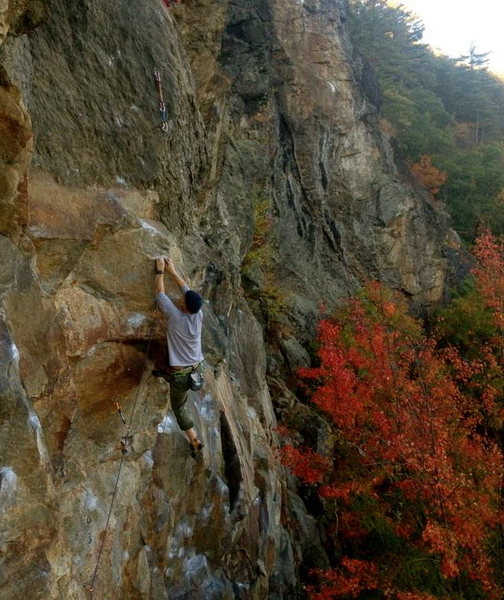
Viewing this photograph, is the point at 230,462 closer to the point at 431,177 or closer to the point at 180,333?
the point at 180,333

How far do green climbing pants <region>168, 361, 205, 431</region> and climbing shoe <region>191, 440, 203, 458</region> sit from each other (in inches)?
13.3

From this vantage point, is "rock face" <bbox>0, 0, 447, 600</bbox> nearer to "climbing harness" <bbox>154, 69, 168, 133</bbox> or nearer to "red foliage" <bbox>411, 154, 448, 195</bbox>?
"climbing harness" <bbox>154, 69, 168, 133</bbox>

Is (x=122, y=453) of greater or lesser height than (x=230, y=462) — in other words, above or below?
above

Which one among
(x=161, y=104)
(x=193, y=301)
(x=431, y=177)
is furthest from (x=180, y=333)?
(x=431, y=177)

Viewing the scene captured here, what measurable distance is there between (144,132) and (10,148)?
3.04 meters

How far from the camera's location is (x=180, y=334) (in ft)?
17.6

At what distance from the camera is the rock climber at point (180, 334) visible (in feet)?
17.4

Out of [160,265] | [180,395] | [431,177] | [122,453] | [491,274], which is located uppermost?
[431,177]

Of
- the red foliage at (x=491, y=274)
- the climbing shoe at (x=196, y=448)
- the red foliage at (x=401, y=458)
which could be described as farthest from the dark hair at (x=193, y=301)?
the red foliage at (x=491, y=274)

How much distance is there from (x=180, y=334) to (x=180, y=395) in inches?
35.5

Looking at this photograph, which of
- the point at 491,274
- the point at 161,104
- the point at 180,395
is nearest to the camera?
the point at 180,395

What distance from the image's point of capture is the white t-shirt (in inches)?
209

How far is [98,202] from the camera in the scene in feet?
18.0

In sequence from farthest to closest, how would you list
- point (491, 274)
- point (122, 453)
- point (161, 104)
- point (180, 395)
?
point (491, 274) → point (161, 104) → point (180, 395) → point (122, 453)
